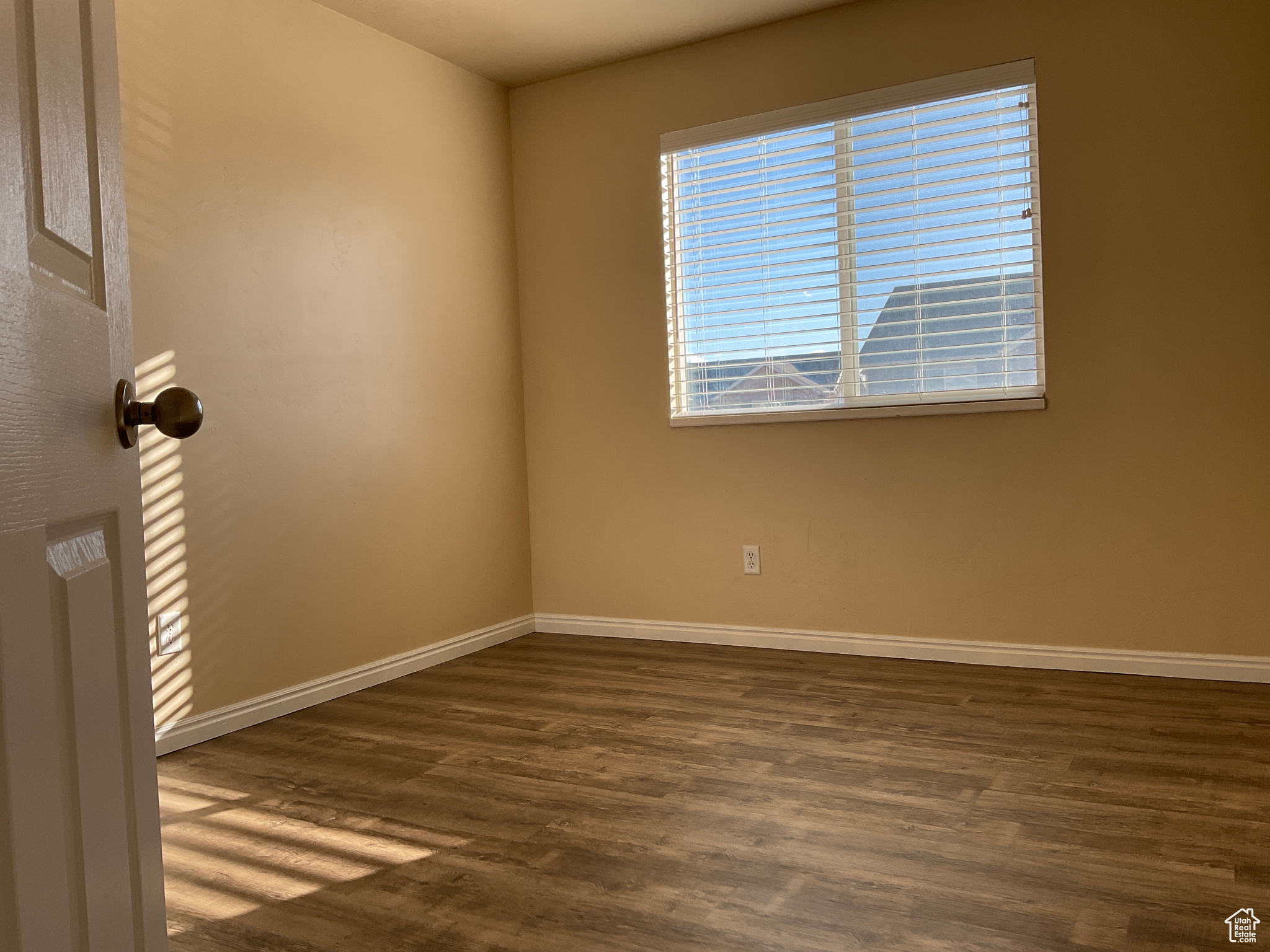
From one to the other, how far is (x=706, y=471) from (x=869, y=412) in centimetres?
76

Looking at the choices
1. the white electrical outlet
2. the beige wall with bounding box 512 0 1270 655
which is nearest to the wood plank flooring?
the white electrical outlet

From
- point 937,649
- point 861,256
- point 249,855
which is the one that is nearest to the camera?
point 249,855

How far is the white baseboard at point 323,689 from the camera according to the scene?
3.04 metres

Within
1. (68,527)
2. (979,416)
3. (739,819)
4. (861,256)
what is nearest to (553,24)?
(861,256)

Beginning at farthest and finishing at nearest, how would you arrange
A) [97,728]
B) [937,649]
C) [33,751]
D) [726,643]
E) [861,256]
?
[726,643]
[861,256]
[937,649]
[97,728]
[33,751]

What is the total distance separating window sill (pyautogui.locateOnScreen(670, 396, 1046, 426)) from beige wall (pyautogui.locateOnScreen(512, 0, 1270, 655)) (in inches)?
1.6

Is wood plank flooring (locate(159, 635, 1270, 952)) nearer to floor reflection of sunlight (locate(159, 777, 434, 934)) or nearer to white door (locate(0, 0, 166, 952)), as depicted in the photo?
floor reflection of sunlight (locate(159, 777, 434, 934))

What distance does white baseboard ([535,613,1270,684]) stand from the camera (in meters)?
3.33

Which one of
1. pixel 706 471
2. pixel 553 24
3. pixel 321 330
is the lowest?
pixel 706 471

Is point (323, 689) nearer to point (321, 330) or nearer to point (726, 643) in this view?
point (321, 330)

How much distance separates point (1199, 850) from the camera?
1.99 meters

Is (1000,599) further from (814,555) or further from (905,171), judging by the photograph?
(905,171)

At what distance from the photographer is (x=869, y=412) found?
383 centimetres

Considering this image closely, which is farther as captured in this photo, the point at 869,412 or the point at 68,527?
the point at 869,412
